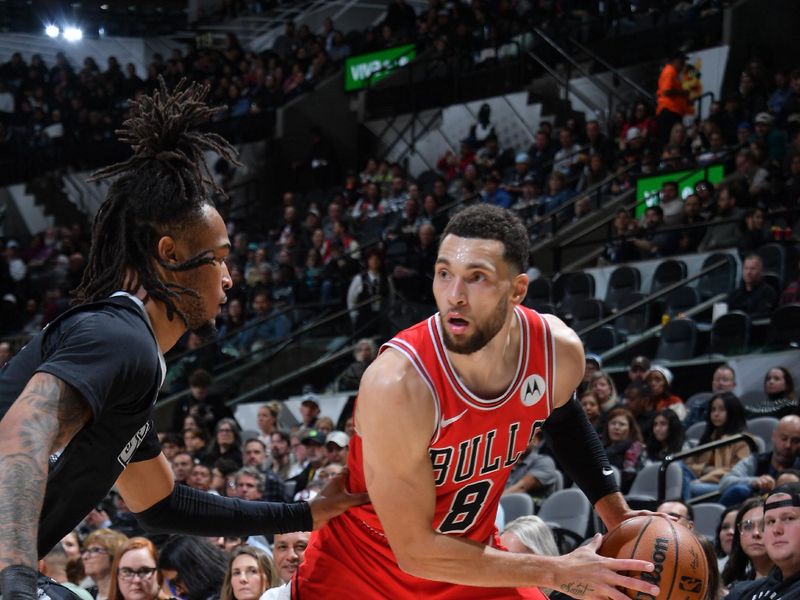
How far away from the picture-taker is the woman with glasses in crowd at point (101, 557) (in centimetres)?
698

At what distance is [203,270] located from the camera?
117 inches

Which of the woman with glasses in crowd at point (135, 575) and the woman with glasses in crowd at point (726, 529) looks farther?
the woman with glasses in crowd at point (726, 529)

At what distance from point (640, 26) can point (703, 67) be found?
1.54m

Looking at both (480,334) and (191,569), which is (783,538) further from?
(191,569)

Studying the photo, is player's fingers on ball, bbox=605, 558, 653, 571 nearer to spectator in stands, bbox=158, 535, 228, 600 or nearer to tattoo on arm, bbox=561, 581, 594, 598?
tattoo on arm, bbox=561, 581, 594, 598

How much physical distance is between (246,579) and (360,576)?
6.79 feet

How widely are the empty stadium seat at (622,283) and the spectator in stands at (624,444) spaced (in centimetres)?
379

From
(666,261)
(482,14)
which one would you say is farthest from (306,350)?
(482,14)

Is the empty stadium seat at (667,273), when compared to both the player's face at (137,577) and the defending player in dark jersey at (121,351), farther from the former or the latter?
the defending player in dark jersey at (121,351)

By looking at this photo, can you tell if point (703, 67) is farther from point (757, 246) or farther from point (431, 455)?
point (431, 455)

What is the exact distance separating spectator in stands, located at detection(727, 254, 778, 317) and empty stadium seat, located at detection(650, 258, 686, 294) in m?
1.28

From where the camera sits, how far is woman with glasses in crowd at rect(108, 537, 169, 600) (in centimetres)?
594

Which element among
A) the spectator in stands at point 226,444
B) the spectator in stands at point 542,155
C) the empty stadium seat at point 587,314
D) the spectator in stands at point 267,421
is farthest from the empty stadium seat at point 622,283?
the spectator in stands at point 226,444

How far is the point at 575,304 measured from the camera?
11.9 metres
